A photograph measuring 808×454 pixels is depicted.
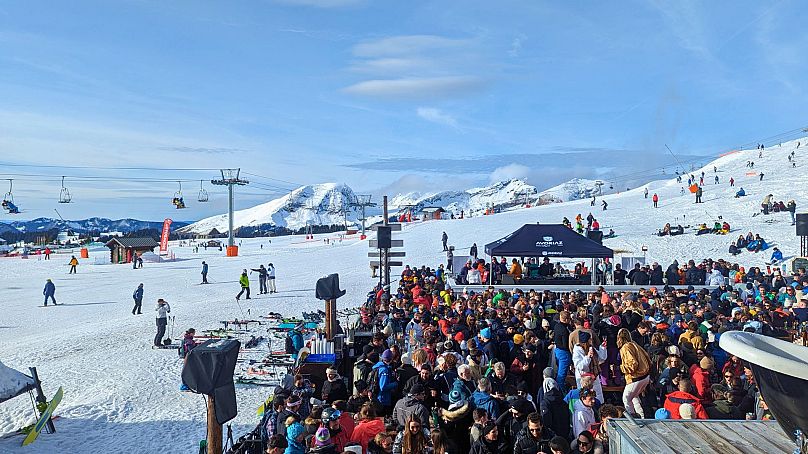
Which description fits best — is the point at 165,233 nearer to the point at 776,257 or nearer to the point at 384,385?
the point at 776,257

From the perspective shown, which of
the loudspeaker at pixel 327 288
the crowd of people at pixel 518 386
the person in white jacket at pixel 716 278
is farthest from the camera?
the person in white jacket at pixel 716 278

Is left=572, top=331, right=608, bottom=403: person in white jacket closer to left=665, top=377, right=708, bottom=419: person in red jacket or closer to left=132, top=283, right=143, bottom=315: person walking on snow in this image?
left=665, top=377, right=708, bottom=419: person in red jacket

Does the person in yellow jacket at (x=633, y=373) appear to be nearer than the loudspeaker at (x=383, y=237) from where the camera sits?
Yes

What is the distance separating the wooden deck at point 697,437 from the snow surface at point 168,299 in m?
7.20

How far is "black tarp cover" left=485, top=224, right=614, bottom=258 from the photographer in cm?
2016

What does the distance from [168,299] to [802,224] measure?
25.5 meters

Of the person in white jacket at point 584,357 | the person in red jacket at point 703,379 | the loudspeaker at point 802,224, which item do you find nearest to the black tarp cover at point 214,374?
the person in white jacket at point 584,357

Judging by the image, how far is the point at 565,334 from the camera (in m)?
9.30

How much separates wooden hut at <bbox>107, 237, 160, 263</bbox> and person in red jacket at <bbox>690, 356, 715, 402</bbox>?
1701 inches

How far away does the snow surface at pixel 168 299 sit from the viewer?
1017cm

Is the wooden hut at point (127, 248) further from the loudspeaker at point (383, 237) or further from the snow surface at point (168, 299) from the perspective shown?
the loudspeaker at point (383, 237)

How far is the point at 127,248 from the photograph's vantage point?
45.1m

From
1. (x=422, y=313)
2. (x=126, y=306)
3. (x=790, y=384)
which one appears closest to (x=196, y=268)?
(x=126, y=306)

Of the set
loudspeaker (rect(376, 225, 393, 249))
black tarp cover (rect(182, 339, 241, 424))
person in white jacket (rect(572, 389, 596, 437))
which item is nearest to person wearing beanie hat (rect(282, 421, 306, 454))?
black tarp cover (rect(182, 339, 241, 424))
